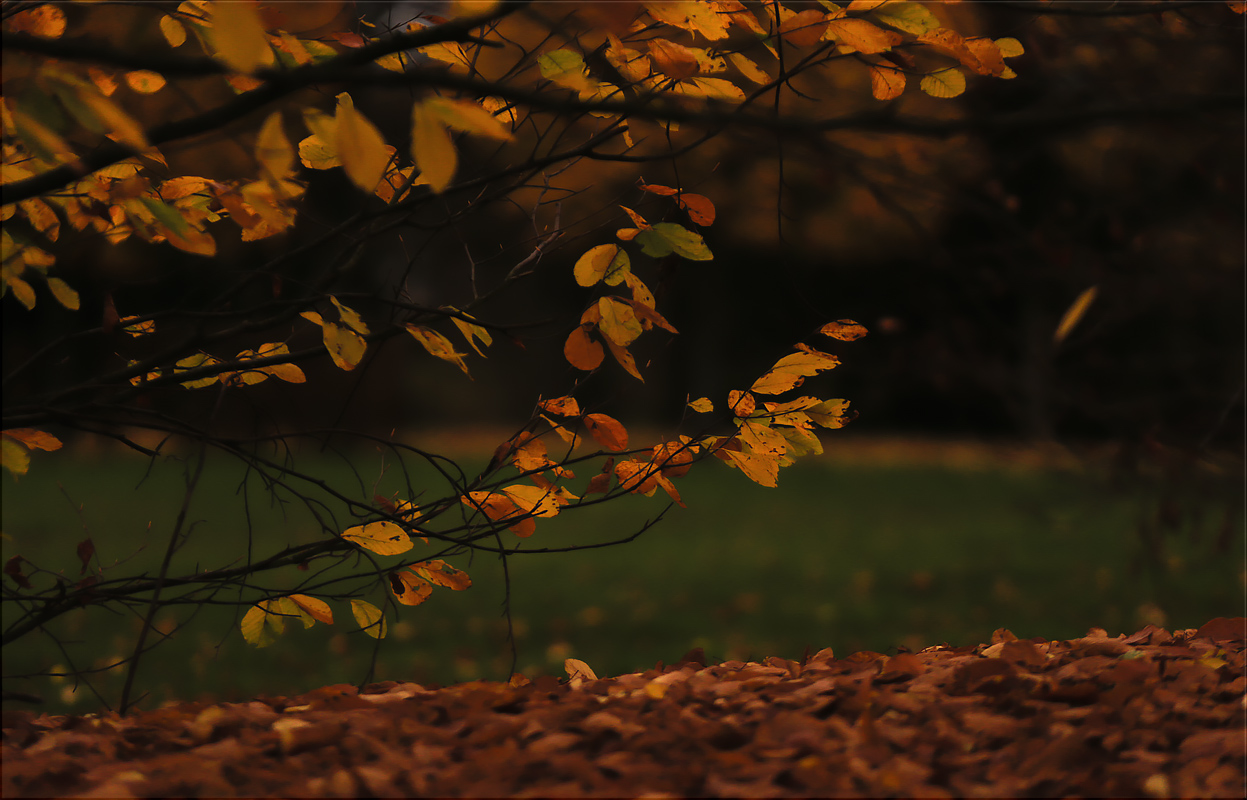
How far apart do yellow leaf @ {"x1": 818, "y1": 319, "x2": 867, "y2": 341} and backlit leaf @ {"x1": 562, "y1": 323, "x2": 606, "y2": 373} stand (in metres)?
0.53

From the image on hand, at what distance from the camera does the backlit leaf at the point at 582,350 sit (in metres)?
1.94

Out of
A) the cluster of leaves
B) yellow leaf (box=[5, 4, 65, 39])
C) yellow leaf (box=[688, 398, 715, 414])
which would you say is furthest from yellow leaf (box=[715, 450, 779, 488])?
yellow leaf (box=[5, 4, 65, 39])

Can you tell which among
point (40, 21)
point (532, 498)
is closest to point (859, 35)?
point (532, 498)

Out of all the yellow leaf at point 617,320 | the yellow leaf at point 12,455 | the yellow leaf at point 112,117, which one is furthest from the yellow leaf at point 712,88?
the yellow leaf at point 12,455

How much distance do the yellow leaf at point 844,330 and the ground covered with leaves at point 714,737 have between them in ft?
2.52

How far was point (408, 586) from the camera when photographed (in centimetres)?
230

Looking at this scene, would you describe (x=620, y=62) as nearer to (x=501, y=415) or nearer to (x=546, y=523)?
(x=546, y=523)

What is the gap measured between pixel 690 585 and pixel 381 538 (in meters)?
5.94

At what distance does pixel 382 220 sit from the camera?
88.9 inches

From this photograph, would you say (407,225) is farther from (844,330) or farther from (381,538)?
(844,330)

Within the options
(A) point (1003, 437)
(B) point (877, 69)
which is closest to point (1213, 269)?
(B) point (877, 69)

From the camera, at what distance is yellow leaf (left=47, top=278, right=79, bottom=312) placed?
217 centimetres

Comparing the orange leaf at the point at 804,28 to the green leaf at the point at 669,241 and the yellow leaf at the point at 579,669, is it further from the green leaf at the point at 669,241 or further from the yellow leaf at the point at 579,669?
the yellow leaf at the point at 579,669

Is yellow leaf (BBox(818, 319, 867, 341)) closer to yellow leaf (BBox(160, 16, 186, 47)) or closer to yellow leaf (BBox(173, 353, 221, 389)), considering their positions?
yellow leaf (BBox(173, 353, 221, 389))
